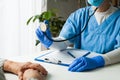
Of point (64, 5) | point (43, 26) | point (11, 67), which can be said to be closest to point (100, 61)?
point (43, 26)

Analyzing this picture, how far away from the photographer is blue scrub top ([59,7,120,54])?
1.54 meters

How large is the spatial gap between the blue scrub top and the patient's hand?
0.67 metres

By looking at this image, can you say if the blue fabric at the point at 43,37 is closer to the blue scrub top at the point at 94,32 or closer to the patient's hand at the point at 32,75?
the blue scrub top at the point at 94,32

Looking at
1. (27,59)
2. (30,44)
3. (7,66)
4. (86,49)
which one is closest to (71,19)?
(86,49)

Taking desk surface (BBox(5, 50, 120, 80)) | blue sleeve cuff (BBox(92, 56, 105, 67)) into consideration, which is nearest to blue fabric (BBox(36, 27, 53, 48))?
desk surface (BBox(5, 50, 120, 80))

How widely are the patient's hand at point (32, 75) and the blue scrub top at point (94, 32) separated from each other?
667 millimetres

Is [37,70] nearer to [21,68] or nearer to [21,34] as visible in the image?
[21,68]

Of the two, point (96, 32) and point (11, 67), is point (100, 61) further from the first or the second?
point (11, 67)

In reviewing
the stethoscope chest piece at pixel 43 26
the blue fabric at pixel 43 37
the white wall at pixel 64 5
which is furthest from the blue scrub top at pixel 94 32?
the white wall at pixel 64 5

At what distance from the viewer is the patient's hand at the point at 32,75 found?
0.97m

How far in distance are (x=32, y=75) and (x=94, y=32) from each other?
75 centimetres

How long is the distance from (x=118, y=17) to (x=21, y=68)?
2.70 feet

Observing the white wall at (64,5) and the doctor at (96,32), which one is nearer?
the doctor at (96,32)

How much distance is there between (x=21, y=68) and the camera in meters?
1.07
